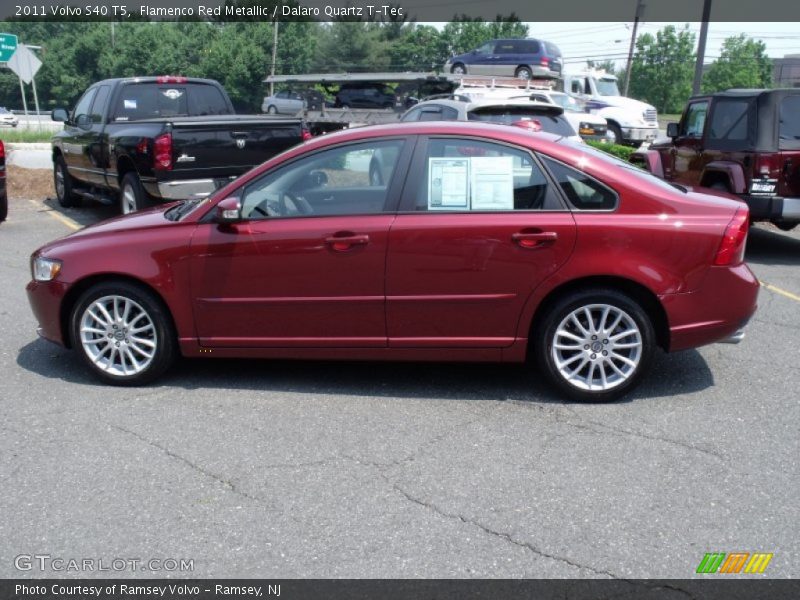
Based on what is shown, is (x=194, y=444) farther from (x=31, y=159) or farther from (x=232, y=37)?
(x=232, y=37)

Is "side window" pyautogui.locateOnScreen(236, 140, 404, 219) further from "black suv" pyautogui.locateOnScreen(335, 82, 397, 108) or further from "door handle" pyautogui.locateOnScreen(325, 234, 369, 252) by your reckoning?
"black suv" pyautogui.locateOnScreen(335, 82, 397, 108)

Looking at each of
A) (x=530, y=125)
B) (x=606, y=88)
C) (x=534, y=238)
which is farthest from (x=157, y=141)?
(x=606, y=88)

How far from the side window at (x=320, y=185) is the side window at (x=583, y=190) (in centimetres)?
101

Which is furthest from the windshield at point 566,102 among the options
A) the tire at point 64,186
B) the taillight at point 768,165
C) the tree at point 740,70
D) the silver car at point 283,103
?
the tree at point 740,70

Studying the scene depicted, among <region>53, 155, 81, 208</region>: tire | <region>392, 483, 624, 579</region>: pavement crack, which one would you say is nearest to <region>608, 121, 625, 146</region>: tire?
<region>53, 155, 81, 208</region>: tire

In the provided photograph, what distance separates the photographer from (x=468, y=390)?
5340 mm

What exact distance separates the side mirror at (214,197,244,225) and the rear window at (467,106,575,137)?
6.02 m

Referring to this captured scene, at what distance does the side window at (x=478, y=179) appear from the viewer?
5.02 metres

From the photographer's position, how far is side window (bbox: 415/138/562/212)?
5016mm

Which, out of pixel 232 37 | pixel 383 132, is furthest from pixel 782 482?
pixel 232 37

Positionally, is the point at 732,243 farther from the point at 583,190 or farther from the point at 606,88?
the point at 606,88

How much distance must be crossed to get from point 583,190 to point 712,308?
1040 millimetres

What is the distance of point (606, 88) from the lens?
3027 centimetres

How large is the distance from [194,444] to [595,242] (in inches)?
100
